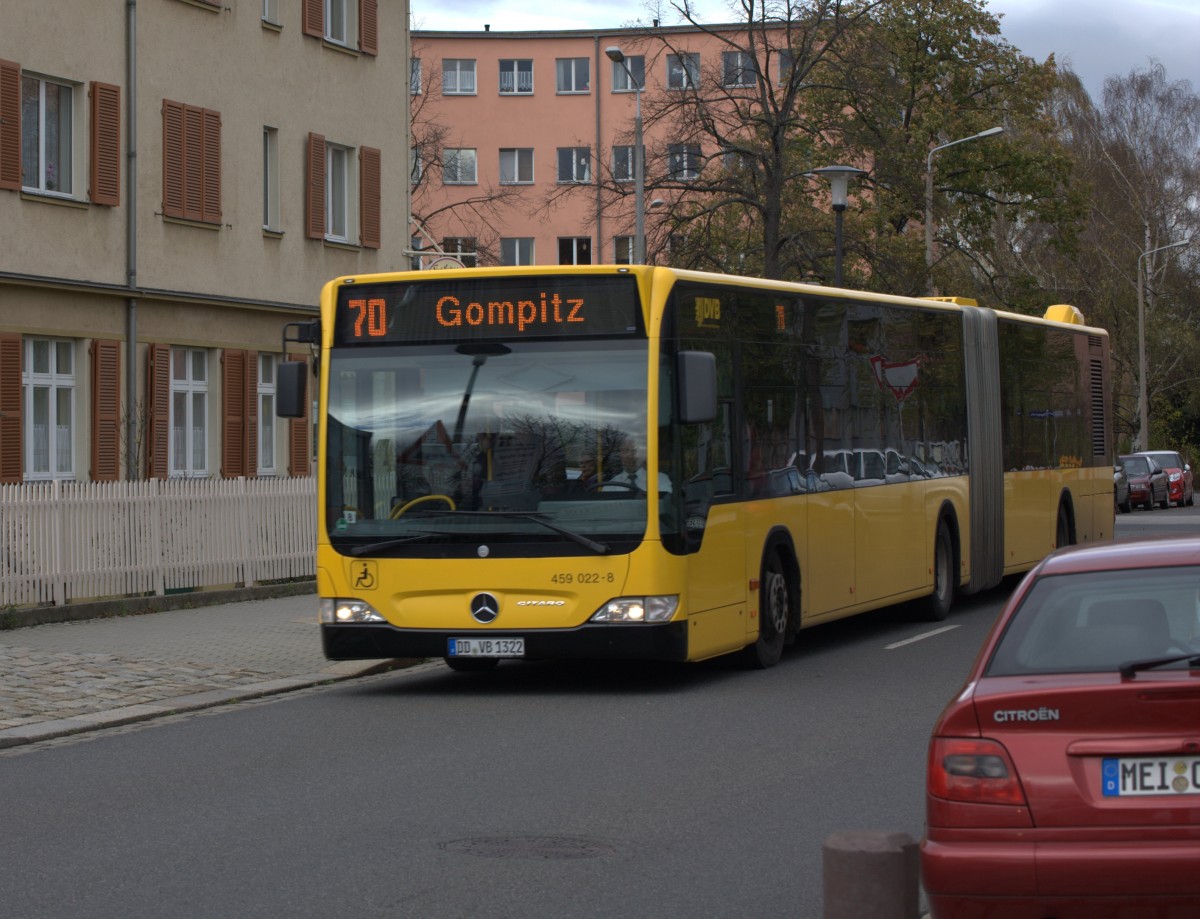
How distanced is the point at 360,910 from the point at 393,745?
14.2 feet

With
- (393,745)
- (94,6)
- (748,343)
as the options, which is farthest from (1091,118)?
(393,745)

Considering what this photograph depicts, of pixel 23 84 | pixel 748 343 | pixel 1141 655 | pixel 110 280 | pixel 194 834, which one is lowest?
pixel 194 834

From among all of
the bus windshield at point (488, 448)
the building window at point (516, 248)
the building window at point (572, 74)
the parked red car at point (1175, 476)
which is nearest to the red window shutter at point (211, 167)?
the bus windshield at point (488, 448)

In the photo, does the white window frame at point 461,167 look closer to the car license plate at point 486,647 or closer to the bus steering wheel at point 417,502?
the bus steering wheel at point 417,502

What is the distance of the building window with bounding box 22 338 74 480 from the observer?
2419cm

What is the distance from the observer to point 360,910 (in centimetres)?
692

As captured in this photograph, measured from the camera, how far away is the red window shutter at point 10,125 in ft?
76.8

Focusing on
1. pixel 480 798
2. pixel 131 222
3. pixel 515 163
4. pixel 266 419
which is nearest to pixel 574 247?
pixel 515 163

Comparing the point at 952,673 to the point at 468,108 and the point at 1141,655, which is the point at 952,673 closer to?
the point at 1141,655

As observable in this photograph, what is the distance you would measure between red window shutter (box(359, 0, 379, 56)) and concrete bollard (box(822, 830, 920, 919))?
26.9m

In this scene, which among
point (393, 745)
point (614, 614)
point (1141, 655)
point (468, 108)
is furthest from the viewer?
point (468, 108)

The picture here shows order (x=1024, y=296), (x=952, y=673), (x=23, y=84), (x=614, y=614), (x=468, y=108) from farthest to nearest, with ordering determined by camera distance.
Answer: (x=468, y=108) → (x=1024, y=296) → (x=23, y=84) → (x=952, y=673) → (x=614, y=614)

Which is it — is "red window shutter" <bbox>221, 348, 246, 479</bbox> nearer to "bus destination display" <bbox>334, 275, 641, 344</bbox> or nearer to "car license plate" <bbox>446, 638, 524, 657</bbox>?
"bus destination display" <bbox>334, 275, 641, 344</bbox>

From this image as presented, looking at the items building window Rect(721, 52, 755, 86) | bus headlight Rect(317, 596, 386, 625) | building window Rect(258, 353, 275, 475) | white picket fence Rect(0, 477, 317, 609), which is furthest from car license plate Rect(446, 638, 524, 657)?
building window Rect(721, 52, 755, 86)
